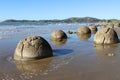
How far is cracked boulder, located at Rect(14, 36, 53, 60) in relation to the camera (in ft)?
39.5

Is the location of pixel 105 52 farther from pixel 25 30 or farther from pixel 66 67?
pixel 25 30

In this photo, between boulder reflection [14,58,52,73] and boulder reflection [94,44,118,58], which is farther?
boulder reflection [94,44,118,58]

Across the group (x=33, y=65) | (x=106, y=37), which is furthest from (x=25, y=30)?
(x=33, y=65)

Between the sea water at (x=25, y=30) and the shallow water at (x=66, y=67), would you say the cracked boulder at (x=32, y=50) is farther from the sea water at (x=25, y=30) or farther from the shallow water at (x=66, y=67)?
the sea water at (x=25, y=30)

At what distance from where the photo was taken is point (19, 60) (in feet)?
39.7

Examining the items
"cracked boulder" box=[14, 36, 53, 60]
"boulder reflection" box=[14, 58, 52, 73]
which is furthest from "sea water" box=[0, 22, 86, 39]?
"boulder reflection" box=[14, 58, 52, 73]

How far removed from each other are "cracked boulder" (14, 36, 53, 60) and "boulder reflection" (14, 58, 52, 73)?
405 mm

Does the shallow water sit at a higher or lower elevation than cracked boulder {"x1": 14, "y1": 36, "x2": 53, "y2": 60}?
lower

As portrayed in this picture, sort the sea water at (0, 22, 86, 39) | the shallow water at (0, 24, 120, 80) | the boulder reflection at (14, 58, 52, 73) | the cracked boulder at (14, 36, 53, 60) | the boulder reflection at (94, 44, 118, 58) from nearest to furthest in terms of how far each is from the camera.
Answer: the shallow water at (0, 24, 120, 80) < the boulder reflection at (14, 58, 52, 73) < the cracked boulder at (14, 36, 53, 60) < the boulder reflection at (94, 44, 118, 58) < the sea water at (0, 22, 86, 39)

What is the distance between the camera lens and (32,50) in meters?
12.0

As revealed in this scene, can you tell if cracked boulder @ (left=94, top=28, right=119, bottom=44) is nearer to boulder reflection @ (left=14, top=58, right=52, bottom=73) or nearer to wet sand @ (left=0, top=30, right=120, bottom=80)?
wet sand @ (left=0, top=30, right=120, bottom=80)

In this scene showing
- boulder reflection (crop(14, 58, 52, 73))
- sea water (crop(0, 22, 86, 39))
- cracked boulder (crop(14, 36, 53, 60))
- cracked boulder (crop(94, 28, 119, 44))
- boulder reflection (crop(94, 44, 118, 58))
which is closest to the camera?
boulder reflection (crop(14, 58, 52, 73))

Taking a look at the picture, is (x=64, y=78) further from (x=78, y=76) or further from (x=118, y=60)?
(x=118, y=60)

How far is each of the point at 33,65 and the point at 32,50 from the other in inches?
46.3
